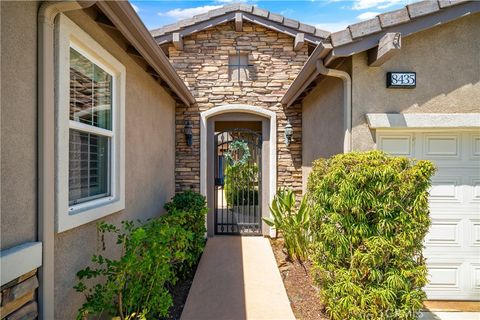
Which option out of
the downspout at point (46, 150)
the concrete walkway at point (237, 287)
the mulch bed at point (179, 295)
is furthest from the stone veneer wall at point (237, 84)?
the downspout at point (46, 150)

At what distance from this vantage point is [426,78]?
12.9 feet

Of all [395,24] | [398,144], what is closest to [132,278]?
[398,144]

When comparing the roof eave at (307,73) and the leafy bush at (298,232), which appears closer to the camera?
the roof eave at (307,73)

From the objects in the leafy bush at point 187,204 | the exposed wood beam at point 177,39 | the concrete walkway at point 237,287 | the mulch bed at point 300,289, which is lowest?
the mulch bed at point 300,289

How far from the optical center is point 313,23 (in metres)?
7.49

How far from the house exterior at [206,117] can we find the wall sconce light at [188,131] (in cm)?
5

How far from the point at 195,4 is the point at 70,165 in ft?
19.0

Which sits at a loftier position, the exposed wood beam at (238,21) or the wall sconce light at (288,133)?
the exposed wood beam at (238,21)

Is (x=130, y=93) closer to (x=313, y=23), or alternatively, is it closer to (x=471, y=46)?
(x=471, y=46)

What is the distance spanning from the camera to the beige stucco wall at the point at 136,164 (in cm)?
260

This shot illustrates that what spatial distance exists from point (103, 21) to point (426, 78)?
430 cm

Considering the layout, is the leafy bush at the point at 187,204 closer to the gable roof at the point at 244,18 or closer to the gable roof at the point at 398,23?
the gable roof at the point at 398,23

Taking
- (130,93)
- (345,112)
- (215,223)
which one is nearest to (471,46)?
(345,112)

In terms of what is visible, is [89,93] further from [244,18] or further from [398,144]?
[244,18]
